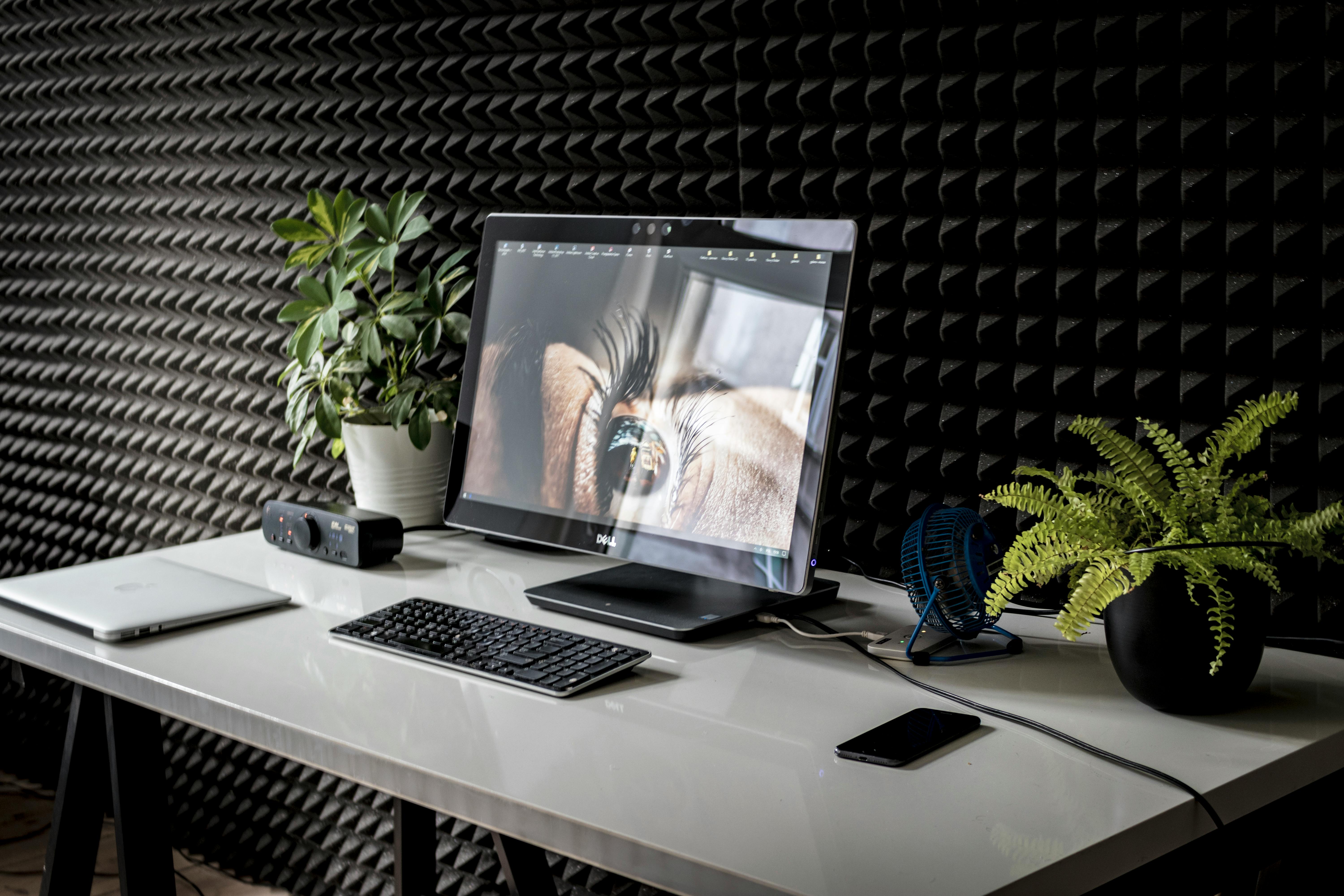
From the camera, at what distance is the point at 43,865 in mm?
2340

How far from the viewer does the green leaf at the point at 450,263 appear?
1.78 metres

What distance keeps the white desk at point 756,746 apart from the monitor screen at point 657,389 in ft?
0.49

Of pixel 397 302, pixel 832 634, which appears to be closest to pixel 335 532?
pixel 397 302

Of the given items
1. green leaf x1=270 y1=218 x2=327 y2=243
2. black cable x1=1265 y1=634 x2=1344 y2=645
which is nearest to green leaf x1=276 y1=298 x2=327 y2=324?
green leaf x1=270 y1=218 x2=327 y2=243

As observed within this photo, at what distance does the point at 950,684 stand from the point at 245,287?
177cm

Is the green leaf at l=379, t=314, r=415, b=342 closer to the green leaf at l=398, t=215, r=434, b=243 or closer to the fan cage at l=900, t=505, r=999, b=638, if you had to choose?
the green leaf at l=398, t=215, r=434, b=243

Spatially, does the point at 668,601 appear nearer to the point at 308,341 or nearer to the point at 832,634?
the point at 832,634

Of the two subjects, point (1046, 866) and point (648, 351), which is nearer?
point (1046, 866)

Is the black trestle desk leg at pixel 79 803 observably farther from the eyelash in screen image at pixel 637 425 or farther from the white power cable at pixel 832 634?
the white power cable at pixel 832 634

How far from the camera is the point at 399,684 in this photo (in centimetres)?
110

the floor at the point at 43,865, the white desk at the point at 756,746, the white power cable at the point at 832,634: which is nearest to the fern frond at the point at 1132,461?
the white desk at the point at 756,746

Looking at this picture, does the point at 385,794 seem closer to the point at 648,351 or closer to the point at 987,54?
the point at 648,351

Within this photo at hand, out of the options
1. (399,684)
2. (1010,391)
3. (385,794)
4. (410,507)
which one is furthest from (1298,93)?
(385,794)

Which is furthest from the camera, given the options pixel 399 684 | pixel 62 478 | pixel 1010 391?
pixel 62 478
